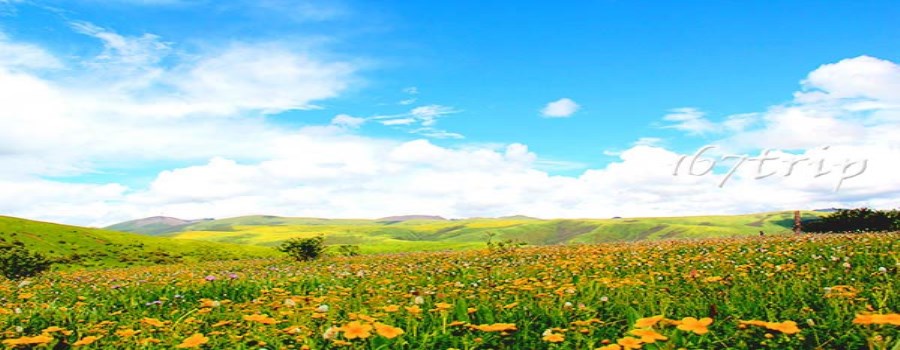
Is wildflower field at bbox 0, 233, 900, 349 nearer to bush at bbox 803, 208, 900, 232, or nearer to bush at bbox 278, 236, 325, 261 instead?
bush at bbox 278, 236, 325, 261

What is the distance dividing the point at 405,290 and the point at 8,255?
24123mm

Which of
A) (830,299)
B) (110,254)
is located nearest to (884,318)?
(830,299)

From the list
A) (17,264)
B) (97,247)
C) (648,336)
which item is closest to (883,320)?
(648,336)

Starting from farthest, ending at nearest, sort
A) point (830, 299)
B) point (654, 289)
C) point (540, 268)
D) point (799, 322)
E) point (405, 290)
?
point (540, 268) < point (405, 290) < point (654, 289) < point (830, 299) < point (799, 322)

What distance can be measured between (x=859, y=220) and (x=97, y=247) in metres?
55.5

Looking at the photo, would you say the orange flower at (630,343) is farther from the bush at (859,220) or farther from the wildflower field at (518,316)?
the bush at (859,220)

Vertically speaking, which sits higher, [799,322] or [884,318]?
[884,318]

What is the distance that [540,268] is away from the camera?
36.8 ft

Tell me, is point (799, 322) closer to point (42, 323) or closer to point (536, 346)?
point (536, 346)

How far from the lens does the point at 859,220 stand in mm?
33656

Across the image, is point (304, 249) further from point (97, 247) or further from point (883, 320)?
point (97, 247)

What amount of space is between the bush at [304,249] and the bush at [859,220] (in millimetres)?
28315

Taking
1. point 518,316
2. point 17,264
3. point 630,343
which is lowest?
point 17,264

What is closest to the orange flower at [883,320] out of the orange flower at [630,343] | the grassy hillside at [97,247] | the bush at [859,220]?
the orange flower at [630,343]
